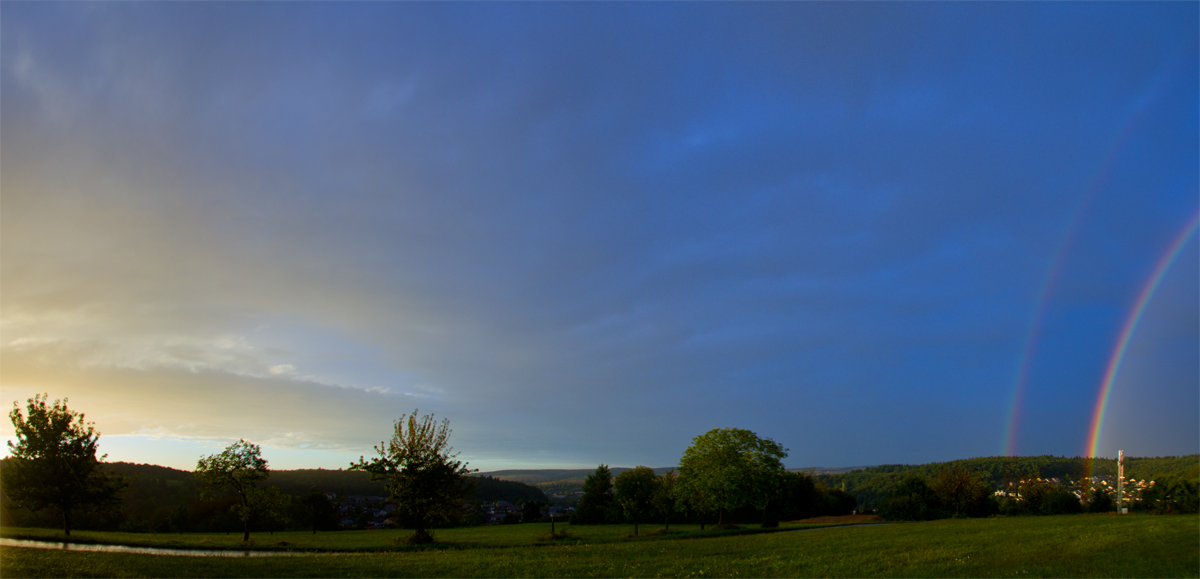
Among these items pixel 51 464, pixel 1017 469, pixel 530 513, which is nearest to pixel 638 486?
pixel 530 513

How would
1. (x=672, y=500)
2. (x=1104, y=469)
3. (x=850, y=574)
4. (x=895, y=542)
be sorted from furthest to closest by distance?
(x=1104, y=469)
(x=672, y=500)
(x=895, y=542)
(x=850, y=574)

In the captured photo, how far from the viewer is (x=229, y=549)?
90.1ft

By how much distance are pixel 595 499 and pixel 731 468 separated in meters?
24.2

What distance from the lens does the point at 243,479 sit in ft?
113

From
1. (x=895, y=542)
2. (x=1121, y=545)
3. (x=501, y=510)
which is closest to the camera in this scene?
(x=1121, y=545)

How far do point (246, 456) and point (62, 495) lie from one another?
350 inches

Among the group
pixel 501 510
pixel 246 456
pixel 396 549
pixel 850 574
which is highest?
pixel 246 456

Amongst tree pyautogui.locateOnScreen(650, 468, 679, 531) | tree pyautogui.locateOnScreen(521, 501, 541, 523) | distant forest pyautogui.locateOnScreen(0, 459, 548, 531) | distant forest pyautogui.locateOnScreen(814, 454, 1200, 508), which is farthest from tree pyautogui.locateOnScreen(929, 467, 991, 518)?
distant forest pyautogui.locateOnScreen(0, 459, 548, 531)

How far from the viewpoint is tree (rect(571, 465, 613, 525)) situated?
69938 millimetres

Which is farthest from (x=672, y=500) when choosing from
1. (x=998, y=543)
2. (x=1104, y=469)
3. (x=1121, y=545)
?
(x=1104, y=469)

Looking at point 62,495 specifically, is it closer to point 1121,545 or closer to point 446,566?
point 446,566

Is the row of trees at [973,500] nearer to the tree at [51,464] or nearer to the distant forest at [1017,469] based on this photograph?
the distant forest at [1017,469]

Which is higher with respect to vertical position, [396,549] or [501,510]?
[396,549]

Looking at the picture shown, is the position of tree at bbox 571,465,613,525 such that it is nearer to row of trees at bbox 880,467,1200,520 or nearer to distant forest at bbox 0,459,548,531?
distant forest at bbox 0,459,548,531
